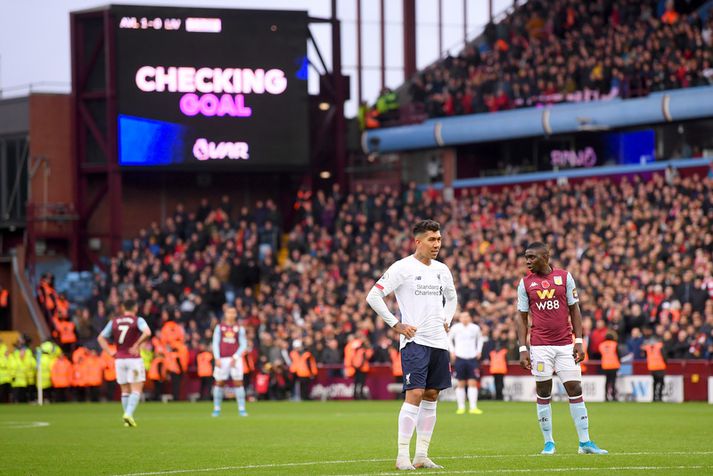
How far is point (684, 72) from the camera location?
38.8 meters

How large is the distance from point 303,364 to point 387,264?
18.1 ft

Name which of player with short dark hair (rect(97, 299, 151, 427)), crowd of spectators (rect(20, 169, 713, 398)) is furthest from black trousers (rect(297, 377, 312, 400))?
player with short dark hair (rect(97, 299, 151, 427))

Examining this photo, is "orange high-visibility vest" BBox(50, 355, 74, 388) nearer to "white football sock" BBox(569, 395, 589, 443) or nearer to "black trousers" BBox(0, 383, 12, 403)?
"black trousers" BBox(0, 383, 12, 403)

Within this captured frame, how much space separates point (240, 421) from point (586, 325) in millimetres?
10558

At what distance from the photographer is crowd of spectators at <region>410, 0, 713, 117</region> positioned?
130 feet

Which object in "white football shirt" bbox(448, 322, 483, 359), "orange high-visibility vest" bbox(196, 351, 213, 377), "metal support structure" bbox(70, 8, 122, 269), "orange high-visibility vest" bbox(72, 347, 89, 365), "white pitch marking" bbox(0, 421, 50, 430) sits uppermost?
"metal support structure" bbox(70, 8, 122, 269)

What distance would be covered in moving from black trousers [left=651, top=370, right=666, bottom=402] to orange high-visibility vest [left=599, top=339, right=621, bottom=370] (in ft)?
2.86

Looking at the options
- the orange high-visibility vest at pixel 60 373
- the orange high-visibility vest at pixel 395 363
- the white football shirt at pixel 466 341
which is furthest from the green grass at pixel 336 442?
the orange high-visibility vest at pixel 60 373

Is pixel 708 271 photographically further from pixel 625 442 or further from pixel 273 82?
pixel 273 82

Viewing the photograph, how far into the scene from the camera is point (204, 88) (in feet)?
143

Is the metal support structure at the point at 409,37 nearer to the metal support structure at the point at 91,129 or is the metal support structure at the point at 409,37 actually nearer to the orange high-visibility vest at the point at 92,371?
the metal support structure at the point at 91,129

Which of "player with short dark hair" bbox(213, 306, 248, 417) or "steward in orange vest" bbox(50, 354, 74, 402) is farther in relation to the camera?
"steward in orange vest" bbox(50, 354, 74, 402)

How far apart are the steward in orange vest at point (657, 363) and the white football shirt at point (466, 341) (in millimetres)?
4428

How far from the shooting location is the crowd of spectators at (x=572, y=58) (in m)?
39.5
